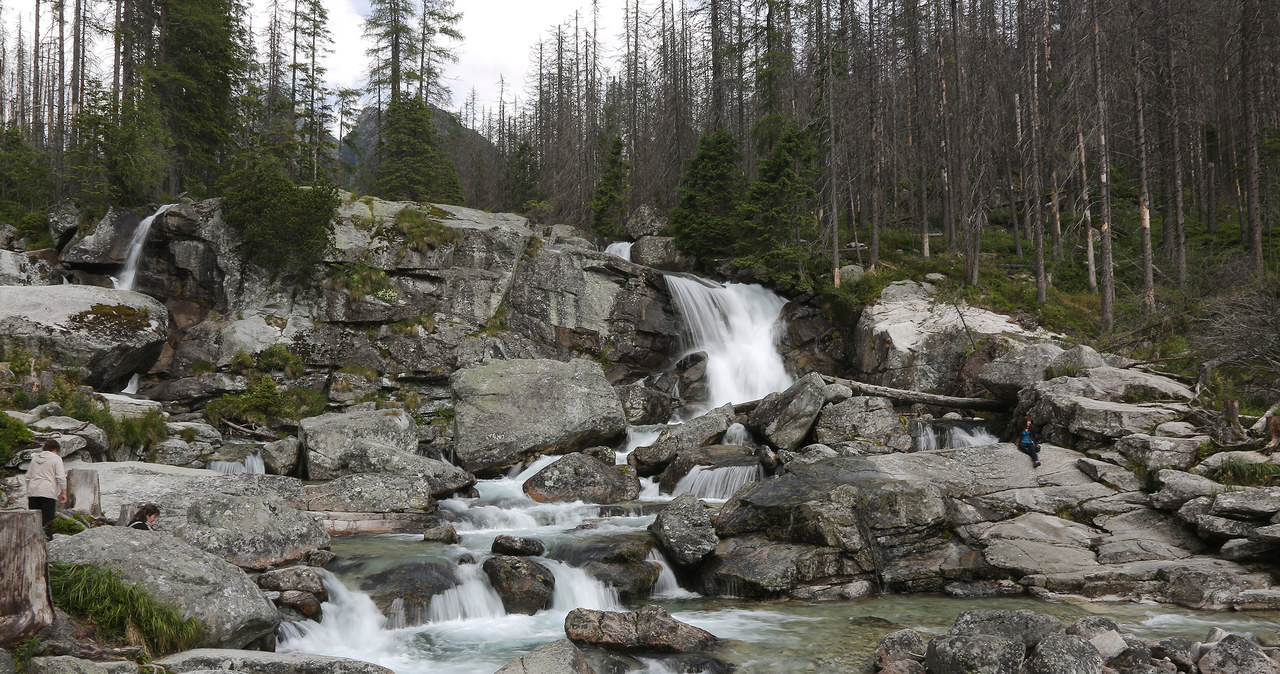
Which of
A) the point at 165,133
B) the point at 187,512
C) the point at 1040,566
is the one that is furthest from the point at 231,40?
the point at 1040,566

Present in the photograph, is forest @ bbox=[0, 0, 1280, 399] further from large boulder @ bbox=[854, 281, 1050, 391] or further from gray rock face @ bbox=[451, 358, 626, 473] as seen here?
gray rock face @ bbox=[451, 358, 626, 473]

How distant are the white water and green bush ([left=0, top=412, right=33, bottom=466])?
3.91 meters

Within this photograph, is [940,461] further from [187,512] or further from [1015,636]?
[187,512]

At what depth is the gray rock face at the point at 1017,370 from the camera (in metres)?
15.5

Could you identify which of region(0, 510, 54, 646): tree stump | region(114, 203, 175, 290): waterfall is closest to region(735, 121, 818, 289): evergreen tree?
region(114, 203, 175, 290): waterfall

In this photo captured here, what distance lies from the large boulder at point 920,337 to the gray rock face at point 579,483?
33.6 feet

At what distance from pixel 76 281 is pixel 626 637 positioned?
22.8m

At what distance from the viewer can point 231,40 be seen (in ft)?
90.0

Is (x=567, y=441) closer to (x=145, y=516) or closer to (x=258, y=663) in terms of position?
(x=145, y=516)

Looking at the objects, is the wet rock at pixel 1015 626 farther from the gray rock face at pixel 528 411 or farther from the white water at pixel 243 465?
the white water at pixel 243 465

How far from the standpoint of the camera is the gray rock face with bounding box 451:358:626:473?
1612 centimetres

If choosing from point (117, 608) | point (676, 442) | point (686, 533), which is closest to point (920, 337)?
point (676, 442)

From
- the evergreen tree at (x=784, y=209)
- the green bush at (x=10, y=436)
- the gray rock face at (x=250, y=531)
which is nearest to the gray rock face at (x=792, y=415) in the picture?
the evergreen tree at (x=784, y=209)

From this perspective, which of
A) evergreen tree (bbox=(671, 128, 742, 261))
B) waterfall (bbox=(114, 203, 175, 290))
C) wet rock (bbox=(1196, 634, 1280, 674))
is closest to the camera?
wet rock (bbox=(1196, 634, 1280, 674))
